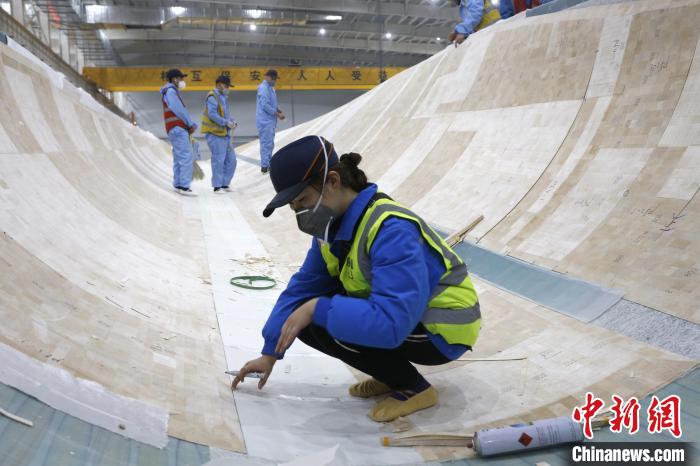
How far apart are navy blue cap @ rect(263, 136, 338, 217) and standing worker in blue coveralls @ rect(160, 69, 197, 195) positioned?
432 centimetres

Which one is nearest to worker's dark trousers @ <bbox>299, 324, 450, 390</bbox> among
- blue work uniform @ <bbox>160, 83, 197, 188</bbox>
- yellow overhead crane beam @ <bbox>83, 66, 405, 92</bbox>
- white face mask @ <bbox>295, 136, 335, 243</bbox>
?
white face mask @ <bbox>295, 136, 335, 243</bbox>

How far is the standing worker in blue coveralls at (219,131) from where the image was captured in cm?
573

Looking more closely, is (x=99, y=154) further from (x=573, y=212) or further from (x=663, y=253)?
(x=663, y=253)

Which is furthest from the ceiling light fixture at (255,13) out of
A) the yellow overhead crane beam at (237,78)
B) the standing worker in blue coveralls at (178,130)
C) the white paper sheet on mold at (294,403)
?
the white paper sheet on mold at (294,403)

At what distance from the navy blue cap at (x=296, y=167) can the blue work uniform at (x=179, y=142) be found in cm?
432

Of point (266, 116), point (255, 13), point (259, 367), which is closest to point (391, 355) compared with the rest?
point (259, 367)

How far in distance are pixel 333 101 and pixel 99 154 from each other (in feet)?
51.9

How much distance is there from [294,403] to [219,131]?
188 inches

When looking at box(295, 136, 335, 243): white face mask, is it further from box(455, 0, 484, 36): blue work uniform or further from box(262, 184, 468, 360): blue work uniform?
box(455, 0, 484, 36): blue work uniform

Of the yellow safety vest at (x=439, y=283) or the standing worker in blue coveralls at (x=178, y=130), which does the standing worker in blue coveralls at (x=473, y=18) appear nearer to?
the standing worker in blue coveralls at (x=178, y=130)

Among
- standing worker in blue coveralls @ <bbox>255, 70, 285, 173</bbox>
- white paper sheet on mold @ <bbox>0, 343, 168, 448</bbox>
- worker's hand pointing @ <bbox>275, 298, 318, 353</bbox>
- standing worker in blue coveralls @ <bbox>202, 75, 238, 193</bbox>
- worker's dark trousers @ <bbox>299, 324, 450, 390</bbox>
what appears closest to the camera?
white paper sheet on mold @ <bbox>0, 343, 168, 448</bbox>

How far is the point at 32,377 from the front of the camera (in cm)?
107

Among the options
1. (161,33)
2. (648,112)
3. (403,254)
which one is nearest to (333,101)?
(161,33)

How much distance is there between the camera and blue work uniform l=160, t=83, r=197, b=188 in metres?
5.35
